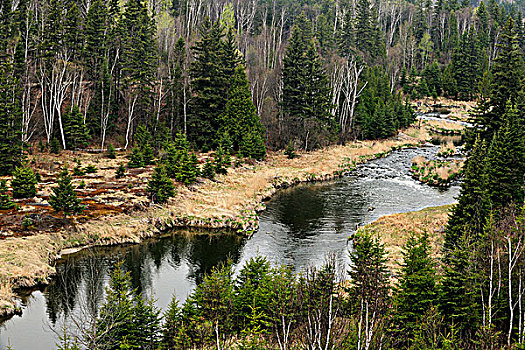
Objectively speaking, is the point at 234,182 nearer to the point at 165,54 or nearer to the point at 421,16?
the point at 165,54

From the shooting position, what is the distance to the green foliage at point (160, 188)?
1336 inches

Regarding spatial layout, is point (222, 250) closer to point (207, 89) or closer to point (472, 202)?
point (472, 202)

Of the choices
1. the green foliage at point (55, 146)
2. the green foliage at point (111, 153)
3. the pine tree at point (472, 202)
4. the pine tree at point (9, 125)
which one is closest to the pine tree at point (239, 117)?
the green foliage at point (111, 153)

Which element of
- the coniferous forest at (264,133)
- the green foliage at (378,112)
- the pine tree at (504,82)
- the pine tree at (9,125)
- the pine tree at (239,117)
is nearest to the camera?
the coniferous forest at (264,133)

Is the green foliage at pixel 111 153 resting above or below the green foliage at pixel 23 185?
above

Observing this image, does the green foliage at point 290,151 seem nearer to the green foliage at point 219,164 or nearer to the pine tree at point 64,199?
the green foliage at point 219,164

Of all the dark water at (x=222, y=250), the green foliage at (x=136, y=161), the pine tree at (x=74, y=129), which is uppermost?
the pine tree at (x=74, y=129)

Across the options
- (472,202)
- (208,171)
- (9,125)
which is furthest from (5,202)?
(472,202)

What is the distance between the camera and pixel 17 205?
2936cm

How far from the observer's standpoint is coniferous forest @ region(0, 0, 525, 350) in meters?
13.6

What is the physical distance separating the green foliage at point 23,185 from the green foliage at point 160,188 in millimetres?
8360

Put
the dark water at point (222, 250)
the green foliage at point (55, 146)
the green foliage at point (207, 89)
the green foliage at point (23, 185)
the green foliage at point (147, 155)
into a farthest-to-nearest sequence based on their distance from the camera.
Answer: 1. the green foliage at point (207, 89)
2. the green foliage at point (55, 146)
3. the green foliage at point (147, 155)
4. the green foliage at point (23, 185)
5. the dark water at point (222, 250)

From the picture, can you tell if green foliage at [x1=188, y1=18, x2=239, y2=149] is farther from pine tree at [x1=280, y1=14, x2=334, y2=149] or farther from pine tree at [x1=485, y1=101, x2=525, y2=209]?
pine tree at [x1=485, y1=101, x2=525, y2=209]

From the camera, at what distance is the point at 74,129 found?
4859cm
